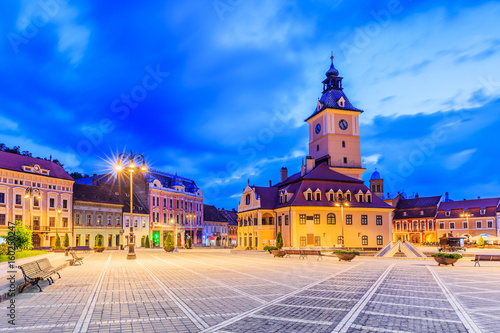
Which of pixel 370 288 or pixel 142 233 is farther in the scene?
pixel 142 233

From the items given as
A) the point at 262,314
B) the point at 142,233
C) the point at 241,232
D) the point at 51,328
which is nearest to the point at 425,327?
the point at 262,314

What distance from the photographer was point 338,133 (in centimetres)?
7112

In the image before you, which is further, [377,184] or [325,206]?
[377,184]

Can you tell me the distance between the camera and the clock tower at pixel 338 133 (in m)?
70.4

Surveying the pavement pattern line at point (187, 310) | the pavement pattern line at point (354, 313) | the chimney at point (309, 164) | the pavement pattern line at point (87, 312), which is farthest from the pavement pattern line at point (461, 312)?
the chimney at point (309, 164)

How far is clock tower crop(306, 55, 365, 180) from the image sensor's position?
7044cm

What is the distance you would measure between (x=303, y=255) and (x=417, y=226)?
69101mm

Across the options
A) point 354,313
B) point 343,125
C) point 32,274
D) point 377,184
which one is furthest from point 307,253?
point 377,184

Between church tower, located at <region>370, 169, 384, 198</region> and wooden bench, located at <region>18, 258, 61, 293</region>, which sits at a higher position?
church tower, located at <region>370, 169, 384, 198</region>

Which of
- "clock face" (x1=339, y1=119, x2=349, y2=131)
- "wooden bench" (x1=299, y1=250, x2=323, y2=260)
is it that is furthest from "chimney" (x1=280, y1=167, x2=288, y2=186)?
"wooden bench" (x1=299, y1=250, x2=323, y2=260)

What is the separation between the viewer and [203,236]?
101m

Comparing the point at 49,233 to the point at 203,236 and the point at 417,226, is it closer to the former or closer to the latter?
the point at 203,236

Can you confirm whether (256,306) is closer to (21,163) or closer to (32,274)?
(32,274)

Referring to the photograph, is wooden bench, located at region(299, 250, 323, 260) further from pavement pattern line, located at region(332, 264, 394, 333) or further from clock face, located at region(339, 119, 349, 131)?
clock face, located at region(339, 119, 349, 131)
